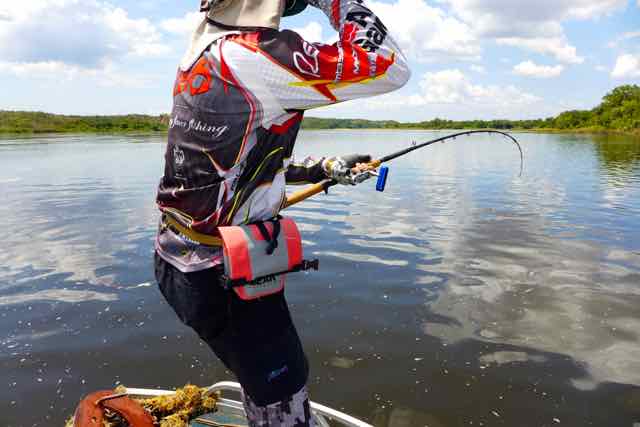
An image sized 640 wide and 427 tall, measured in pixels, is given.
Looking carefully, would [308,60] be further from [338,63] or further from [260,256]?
[260,256]

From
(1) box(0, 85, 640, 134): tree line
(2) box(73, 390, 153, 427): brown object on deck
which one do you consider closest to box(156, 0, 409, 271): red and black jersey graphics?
(2) box(73, 390, 153, 427): brown object on deck

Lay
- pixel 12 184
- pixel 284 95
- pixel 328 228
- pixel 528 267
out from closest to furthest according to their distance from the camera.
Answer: pixel 284 95
pixel 528 267
pixel 328 228
pixel 12 184

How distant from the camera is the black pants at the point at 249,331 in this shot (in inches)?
91.7

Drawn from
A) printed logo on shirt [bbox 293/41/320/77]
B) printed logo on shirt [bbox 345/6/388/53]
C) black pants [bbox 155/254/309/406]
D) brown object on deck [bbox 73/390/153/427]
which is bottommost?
brown object on deck [bbox 73/390/153/427]

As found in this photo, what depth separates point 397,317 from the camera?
23.3ft

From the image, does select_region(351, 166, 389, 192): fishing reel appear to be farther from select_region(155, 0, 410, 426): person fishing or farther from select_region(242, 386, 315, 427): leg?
select_region(242, 386, 315, 427): leg

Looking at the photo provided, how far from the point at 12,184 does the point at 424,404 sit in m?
23.7

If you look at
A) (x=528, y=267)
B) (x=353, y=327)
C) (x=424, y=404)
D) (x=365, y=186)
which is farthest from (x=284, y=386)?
(x=365, y=186)

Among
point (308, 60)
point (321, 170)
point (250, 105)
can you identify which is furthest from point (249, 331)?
point (321, 170)

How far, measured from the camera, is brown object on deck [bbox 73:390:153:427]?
3107mm

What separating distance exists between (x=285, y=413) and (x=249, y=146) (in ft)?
4.74

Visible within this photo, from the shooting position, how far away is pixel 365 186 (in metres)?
20.5

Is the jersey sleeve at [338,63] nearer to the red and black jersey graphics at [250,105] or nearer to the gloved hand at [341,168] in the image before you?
the red and black jersey graphics at [250,105]

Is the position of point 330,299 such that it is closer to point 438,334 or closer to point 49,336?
point 438,334
